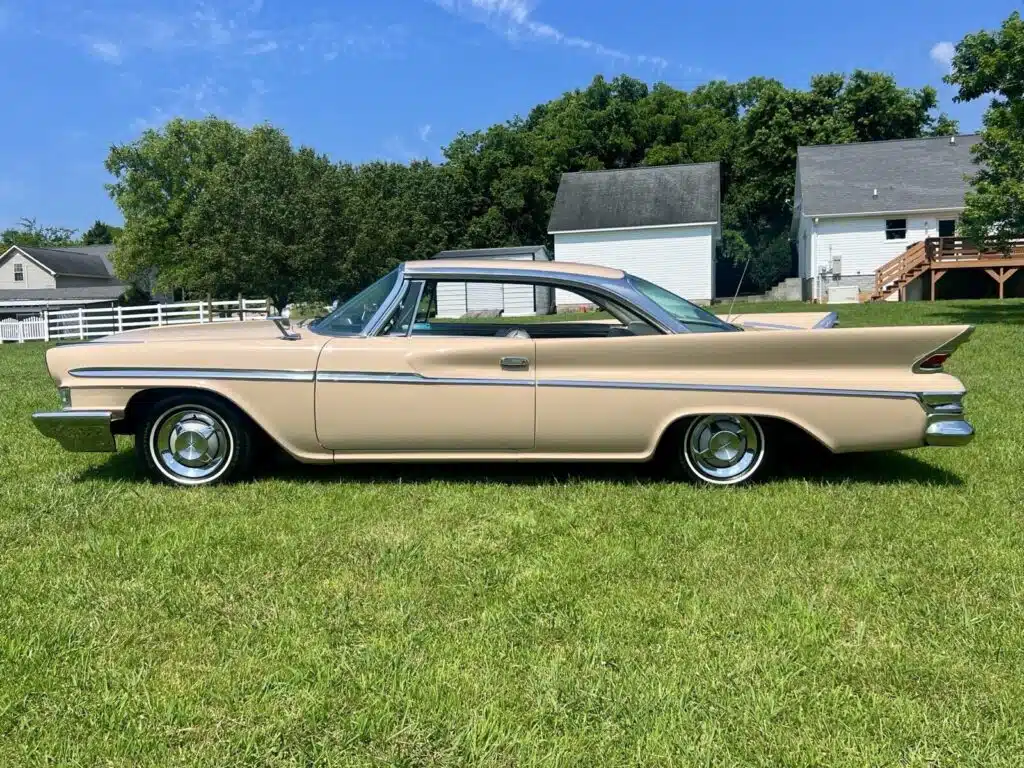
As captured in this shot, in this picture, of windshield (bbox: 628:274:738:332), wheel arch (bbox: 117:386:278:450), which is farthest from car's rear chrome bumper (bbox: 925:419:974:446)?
wheel arch (bbox: 117:386:278:450)

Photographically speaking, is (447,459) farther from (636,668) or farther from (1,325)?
(1,325)

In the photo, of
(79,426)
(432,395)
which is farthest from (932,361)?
(79,426)

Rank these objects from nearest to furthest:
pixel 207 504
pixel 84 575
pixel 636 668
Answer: pixel 636 668 < pixel 84 575 < pixel 207 504

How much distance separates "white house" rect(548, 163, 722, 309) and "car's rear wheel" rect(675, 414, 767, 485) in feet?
102

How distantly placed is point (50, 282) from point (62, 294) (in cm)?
295

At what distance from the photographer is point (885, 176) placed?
33781 mm

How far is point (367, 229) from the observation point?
30656 mm

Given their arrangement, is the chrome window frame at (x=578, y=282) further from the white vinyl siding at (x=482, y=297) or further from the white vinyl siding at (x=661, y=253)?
the white vinyl siding at (x=661, y=253)

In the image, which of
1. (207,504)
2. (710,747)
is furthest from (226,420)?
(710,747)

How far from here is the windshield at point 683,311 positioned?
465 centimetres

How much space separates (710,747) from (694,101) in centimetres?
5343

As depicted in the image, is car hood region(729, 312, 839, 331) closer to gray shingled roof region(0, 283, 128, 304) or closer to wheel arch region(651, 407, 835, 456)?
wheel arch region(651, 407, 835, 456)

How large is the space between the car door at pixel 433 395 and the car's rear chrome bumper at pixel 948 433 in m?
2.17

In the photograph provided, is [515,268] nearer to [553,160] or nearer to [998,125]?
[998,125]
